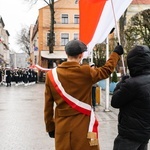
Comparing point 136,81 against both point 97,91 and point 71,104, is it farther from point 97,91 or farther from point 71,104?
point 97,91

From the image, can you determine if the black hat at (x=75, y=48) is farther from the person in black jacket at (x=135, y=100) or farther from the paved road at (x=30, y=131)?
the paved road at (x=30, y=131)

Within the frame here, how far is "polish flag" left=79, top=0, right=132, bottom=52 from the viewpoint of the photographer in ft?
16.3

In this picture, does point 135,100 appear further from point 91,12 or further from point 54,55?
point 54,55

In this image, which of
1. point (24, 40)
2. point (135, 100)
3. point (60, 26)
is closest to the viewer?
point (135, 100)

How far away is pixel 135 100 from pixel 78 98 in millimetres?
590

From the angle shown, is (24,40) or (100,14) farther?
(24,40)

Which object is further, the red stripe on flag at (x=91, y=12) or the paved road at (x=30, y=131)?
the paved road at (x=30, y=131)

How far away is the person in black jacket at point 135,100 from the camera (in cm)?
375

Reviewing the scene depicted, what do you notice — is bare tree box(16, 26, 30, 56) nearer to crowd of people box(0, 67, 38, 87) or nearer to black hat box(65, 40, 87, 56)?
crowd of people box(0, 67, 38, 87)

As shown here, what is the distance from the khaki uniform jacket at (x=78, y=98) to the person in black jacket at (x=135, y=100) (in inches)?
10.1

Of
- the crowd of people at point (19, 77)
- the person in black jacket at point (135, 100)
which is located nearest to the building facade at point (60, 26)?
the crowd of people at point (19, 77)

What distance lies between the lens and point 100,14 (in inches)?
209

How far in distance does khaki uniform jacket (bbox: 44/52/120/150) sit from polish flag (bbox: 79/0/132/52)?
3.77ft

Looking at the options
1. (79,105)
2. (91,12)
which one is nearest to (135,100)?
(79,105)
